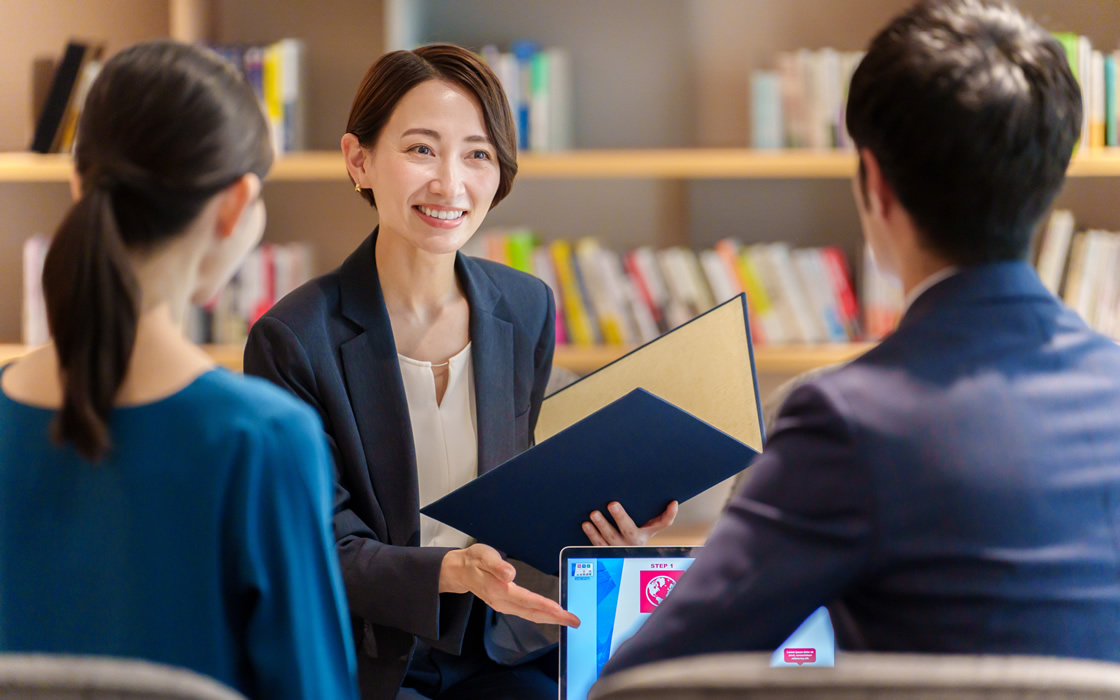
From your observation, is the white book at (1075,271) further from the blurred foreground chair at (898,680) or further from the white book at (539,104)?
the blurred foreground chair at (898,680)

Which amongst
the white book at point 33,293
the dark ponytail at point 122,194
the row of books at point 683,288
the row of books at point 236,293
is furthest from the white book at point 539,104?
the dark ponytail at point 122,194

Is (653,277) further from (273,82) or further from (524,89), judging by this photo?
(273,82)

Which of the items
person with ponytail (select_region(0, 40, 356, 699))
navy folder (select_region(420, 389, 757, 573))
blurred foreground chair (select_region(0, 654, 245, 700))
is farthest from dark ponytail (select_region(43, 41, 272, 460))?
navy folder (select_region(420, 389, 757, 573))

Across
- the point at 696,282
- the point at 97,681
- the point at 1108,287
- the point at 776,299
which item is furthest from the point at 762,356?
the point at 97,681

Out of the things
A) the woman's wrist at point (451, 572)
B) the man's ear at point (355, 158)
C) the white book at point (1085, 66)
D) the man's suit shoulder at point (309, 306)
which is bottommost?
the woman's wrist at point (451, 572)

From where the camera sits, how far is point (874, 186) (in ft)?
2.69

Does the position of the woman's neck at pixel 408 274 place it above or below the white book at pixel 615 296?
above

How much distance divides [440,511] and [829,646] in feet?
1.70

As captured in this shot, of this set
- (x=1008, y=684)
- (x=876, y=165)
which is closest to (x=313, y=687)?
(x=1008, y=684)

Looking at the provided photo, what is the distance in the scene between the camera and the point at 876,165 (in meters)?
0.81

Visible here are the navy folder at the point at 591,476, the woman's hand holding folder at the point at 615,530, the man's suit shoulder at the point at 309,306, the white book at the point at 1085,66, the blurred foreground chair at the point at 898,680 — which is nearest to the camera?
the blurred foreground chair at the point at 898,680

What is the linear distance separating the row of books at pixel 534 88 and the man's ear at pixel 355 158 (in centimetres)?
130

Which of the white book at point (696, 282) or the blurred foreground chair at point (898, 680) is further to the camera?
the white book at point (696, 282)

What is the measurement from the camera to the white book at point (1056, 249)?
109 inches
